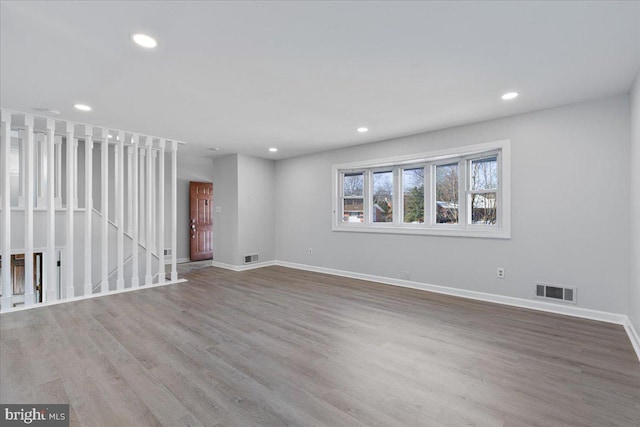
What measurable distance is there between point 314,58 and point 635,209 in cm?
337

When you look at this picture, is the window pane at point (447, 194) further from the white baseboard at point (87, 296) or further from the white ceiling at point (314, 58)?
the white baseboard at point (87, 296)

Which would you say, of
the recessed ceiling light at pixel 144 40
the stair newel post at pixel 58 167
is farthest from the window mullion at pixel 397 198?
the stair newel post at pixel 58 167

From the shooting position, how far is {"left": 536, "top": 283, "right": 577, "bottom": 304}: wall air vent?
3.60 metres

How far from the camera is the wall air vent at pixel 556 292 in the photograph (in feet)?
11.8

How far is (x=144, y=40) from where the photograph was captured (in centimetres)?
227

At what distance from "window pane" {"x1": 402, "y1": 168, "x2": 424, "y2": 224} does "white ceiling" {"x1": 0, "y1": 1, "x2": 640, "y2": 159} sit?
1.19 m

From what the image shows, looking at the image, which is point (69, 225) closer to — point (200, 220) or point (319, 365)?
point (200, 220)

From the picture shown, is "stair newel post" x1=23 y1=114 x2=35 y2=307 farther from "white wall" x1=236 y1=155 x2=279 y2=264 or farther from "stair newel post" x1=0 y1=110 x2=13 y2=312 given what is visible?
"white wall" x1=236 y1=155 x2=279 y2=264

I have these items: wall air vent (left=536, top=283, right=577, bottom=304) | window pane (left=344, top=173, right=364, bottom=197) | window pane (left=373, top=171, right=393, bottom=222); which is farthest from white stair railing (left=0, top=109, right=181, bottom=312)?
wall air vent (left=536, top=283, right=577, bottom=304)

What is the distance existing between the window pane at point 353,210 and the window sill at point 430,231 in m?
0.20

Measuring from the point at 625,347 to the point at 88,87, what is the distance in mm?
5768

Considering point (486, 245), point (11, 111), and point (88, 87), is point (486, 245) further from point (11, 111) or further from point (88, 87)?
point (11, 111)

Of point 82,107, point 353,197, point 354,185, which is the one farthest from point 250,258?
point 82,107

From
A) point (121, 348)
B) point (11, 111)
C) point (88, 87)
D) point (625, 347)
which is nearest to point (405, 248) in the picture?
point (625, 347)
